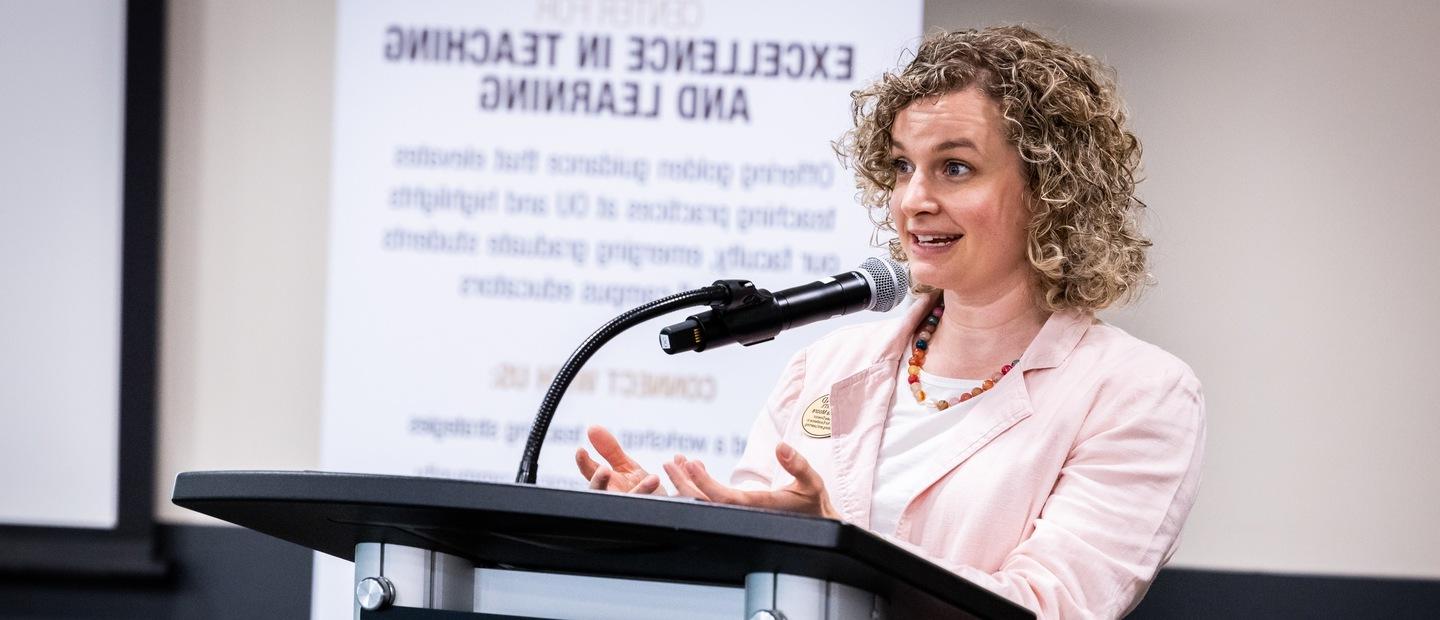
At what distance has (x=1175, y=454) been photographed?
1637 millimetres

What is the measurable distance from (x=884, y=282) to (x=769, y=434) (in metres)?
0.53

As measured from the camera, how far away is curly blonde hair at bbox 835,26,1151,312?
1.81 metres

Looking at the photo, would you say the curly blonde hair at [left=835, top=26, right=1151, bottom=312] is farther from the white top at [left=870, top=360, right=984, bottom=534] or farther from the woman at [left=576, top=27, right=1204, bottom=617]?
the white top at [left=870, top=360, right=984, bottom=534]

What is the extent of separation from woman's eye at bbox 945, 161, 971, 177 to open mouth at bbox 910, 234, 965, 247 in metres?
0.08

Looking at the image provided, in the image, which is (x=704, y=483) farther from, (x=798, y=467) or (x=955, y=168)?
(x=955, y=168)

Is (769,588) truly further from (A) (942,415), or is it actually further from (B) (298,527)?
(A) (942,415)

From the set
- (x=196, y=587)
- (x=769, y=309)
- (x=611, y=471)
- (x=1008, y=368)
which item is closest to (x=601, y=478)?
(x=611, y=471)

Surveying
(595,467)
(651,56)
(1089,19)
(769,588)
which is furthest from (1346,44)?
(769,588)

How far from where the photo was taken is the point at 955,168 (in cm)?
182

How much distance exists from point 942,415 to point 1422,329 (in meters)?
1.90

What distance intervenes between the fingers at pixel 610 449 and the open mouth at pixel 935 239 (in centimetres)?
53

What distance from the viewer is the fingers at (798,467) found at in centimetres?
123

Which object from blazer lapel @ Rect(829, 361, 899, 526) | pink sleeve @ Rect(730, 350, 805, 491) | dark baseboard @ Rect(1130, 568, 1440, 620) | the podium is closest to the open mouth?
blazer lapel @ Rect(829, 361, 899, 526)

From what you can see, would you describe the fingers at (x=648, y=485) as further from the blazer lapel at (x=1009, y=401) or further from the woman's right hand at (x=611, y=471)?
the blazer lapel at (x=1009, y=401)
